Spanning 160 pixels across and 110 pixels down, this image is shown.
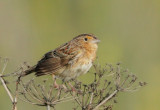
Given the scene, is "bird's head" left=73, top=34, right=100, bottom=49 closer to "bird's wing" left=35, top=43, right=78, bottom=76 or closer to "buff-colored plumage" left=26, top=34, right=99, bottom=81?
"buff-colored plumage" left=26, top=34, right=99, bottom=81

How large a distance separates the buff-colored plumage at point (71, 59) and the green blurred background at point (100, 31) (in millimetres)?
1765

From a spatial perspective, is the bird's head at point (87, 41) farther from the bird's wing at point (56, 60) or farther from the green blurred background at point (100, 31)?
the green blurred background at point (100, 31)

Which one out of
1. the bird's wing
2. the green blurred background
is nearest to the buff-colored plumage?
the bird's wing

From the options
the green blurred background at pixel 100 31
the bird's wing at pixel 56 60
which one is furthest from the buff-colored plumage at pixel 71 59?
the green blurred background at pixel 100 31

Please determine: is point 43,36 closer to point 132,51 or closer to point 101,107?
point 132,51

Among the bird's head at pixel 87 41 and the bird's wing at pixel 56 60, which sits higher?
the bird's head at pixel 87 41

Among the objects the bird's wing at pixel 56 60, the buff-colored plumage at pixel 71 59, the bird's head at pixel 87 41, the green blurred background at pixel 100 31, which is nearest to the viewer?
the bird's wing at pixel 56 60

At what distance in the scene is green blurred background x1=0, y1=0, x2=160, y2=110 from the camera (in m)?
9.35

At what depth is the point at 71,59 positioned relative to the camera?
6559 millimetres

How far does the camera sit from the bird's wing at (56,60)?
6117mm

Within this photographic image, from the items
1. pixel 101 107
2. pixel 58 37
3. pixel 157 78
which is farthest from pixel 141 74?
pixel 101 107

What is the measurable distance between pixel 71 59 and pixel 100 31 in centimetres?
418

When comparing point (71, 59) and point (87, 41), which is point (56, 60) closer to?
point (71, 59)

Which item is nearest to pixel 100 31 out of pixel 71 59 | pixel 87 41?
pixel 87 41
